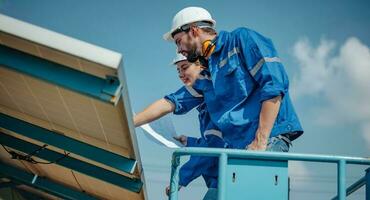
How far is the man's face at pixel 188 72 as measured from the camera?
5509mm

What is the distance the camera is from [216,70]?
4.33m

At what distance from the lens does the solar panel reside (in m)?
3.05

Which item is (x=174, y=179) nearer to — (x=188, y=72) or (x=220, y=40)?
(x=220, y=40)

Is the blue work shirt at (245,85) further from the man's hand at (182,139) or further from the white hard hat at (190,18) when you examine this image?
the man's hand at (182,139)

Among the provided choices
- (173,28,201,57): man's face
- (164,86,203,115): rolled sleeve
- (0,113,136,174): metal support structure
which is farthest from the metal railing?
(164,86,203,115): rolled sleeve

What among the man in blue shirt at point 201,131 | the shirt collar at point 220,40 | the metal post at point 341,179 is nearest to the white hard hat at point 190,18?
the shirt collar at point 220,40

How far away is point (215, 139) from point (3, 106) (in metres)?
2.19

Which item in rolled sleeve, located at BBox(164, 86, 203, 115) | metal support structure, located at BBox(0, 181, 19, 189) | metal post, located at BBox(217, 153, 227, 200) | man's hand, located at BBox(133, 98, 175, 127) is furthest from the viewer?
metal support structure, located at BBox(0, 181, 19, 189)

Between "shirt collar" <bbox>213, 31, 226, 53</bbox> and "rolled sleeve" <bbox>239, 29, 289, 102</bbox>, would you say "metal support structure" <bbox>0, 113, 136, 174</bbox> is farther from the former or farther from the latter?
"rolled sleeve" <bbox>239, 29, 289, 102</bbox>

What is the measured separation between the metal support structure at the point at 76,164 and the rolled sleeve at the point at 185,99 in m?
0.95

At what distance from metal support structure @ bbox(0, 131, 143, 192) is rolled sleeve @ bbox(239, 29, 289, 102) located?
218cm

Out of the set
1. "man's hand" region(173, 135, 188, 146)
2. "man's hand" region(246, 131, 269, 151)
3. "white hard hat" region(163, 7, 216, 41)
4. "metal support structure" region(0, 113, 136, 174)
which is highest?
"white hard hat" region(163, 7, 216, 41)

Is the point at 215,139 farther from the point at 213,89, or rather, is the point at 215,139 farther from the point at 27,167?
the point at 27,167

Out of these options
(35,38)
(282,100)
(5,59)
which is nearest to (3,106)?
(5,59)
